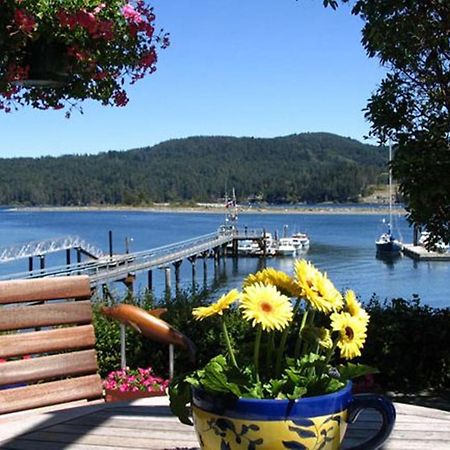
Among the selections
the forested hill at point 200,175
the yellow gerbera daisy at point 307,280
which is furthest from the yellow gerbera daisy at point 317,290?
the forested hill at point 200,175

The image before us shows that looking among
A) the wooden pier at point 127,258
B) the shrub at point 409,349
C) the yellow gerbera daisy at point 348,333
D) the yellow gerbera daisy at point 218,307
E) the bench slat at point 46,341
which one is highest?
the yellow gerbera daisy at point 218,307

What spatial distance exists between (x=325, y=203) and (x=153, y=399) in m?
164

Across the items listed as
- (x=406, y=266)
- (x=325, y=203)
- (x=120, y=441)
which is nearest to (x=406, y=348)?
(x=120, y=441)

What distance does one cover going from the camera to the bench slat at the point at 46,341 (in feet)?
8.83

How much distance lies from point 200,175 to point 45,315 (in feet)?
545

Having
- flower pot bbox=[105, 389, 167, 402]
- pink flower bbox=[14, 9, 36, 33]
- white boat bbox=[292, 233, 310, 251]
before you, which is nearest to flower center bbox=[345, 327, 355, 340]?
pink flower bbox=[14, 9, 36, 33]

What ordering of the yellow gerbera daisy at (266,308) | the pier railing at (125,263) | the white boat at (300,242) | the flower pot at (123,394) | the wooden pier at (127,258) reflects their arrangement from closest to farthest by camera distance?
the yellow gerbera daisy at (266,308) < the flower pot at (123,394) < the pier railing at (125,263) < the wooden pier at (127,258) < the white boat at (300,242)

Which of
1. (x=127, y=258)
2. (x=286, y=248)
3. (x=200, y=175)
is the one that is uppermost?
(x=200, y=175)

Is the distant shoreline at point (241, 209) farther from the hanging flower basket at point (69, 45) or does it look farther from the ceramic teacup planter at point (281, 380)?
the ceramic teacup planter at point (281, 380)

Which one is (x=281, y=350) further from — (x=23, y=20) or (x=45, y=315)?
(x=23, y=20)

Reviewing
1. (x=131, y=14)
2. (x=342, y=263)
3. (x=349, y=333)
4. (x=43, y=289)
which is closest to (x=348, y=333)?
(x=349, y=333)

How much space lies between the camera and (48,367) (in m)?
2.76

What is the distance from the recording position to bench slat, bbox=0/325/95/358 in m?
2.69

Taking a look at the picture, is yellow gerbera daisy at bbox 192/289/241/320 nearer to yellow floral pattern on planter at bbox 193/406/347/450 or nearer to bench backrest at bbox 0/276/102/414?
yellow floral pattern on planter at bbox 193/406/347/450
